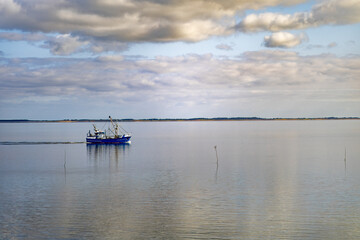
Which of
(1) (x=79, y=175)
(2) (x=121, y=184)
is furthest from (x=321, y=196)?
(1) (x=79, y=175)

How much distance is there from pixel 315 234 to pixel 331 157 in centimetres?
7054

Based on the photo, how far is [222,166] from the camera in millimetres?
88000

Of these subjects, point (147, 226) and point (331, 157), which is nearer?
point (147, 226)

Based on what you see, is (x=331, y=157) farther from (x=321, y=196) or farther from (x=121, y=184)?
(x=121, y=184)

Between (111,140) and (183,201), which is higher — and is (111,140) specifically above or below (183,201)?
above

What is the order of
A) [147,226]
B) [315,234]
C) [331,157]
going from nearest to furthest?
[315,234] → [147,226] → [331,157]

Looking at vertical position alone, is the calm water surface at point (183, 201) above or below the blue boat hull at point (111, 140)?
below

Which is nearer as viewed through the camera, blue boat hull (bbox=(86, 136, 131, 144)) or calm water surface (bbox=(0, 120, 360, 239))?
calm water surface (bbox=(0, 120, 360, 239))

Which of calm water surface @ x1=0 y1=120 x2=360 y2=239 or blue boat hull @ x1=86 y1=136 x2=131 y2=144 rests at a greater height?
blue boat hull @ x1=86 y1=136 x2=131 y2=144

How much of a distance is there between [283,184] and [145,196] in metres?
23.2

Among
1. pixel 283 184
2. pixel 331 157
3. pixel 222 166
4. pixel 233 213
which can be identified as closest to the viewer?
pixel 233 213

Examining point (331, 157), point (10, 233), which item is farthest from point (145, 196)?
point (331, 157)

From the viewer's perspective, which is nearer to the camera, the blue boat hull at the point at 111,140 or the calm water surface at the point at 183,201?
the calm water surface at the point at 183,201

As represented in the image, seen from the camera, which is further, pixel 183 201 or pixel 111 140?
pixel 111 140
